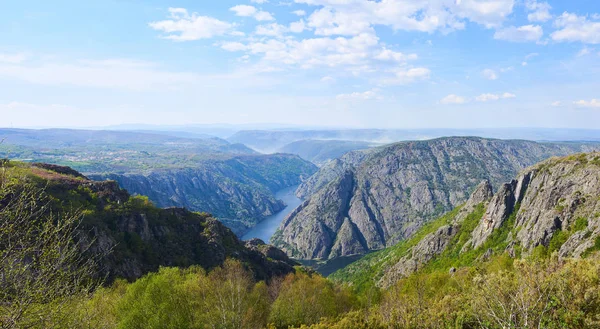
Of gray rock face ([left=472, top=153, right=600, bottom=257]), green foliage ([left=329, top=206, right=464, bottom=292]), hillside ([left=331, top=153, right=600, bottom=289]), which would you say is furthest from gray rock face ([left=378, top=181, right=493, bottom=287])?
gray rock face ([left=472, top=153, right=600, bottom=257])

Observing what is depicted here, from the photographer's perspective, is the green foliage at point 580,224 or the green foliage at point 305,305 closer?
the green foliage at point 305,305

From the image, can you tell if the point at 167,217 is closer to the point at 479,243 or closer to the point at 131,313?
the point at 131,313

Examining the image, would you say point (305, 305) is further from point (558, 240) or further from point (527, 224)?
point (527, 224)

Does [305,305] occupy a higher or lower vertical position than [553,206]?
lower

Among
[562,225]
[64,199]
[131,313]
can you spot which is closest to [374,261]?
[562,225]

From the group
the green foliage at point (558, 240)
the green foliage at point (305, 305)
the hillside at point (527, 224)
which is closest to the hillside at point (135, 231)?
the green foliage at point (305, 305)

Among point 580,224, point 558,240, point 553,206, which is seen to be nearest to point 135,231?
point 558,240

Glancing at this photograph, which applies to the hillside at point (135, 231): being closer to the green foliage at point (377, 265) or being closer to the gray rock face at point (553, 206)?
the green foliage at point (377, 265)
